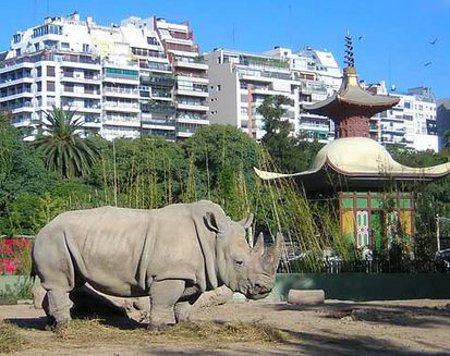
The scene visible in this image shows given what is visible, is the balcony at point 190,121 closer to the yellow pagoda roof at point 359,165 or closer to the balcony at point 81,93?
the balcony at point 81,93

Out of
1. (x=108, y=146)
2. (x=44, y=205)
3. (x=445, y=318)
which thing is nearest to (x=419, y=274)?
(x=445, y=318)

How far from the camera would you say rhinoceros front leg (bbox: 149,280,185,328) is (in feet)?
28.9

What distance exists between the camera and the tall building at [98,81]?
9981 centimetres

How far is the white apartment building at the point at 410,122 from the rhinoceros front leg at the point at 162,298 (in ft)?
390

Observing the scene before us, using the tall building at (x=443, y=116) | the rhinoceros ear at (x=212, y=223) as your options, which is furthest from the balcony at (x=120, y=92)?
the rhinoceros ear at (x=212, y=223)

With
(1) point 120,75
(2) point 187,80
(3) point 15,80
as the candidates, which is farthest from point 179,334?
(2) point 187,80

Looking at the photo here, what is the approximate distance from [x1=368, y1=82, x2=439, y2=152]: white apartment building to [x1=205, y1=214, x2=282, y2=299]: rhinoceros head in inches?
4660

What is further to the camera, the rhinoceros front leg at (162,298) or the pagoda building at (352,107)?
the pagoda building at (352,107)

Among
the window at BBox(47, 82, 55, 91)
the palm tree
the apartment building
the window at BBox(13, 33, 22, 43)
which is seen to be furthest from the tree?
the window at BBox(13, 33, 22, 43)

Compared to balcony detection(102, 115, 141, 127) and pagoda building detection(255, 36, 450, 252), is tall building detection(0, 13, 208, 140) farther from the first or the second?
pagoda building detection(255, 36, 450, 252)

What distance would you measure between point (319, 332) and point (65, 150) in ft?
155

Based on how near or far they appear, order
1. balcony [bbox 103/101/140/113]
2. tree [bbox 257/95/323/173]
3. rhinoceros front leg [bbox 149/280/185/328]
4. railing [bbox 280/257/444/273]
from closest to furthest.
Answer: rhinoceros front leg [bbox 149/280/185/328] → railing [bbox 280/257/444/273] → tree [bbox 257/95/323/173] → balcony [bbox 103/101/140/113]

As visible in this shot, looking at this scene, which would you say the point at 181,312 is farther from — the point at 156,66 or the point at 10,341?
the point at 156,66

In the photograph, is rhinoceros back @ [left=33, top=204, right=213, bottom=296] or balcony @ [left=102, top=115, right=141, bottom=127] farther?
balcony @ [left=102, top=115, right=141, bottom=127]
